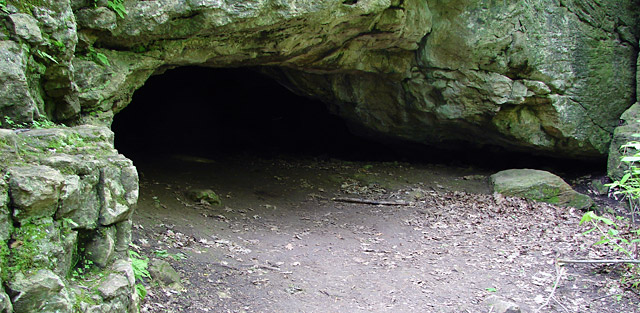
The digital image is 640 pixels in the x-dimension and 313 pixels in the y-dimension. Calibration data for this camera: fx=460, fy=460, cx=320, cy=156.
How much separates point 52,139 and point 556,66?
32.1 ft

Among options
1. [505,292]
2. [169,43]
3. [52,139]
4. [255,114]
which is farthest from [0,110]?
[255,114]

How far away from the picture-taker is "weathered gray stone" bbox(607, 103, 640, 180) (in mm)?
9516

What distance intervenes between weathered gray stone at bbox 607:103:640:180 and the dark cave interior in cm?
165

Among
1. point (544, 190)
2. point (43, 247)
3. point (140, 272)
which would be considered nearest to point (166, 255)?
point (140, 272)

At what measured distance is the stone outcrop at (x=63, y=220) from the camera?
8.90ft

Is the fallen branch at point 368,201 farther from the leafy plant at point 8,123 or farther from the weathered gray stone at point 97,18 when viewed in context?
the leafy plant at point 8,123

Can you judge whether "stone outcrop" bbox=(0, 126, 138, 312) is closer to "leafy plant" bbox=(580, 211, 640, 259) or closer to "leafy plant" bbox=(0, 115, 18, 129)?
"leafy plant" bbox=(0, 115, 18, 129)

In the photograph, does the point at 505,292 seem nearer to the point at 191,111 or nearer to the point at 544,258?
the point at 544,258

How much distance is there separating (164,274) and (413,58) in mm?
7466

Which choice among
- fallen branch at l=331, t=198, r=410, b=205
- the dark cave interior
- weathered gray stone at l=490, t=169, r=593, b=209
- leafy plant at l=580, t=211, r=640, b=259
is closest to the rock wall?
the dark cave interior

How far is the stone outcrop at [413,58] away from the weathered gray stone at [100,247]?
2296mm

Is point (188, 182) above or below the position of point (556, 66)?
below

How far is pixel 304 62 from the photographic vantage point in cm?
942

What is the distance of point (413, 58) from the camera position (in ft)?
33.6
